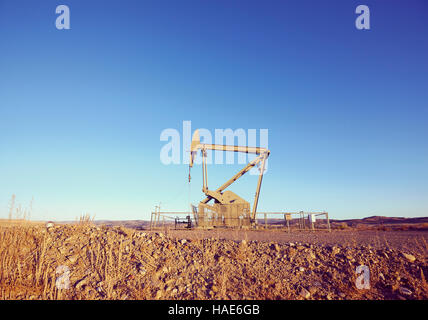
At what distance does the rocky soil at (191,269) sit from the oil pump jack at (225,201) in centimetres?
1404

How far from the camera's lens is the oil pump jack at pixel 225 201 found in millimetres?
20578

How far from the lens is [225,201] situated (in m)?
21.5

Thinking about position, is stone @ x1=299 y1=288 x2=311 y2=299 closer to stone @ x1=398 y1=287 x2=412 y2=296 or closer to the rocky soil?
the rocky soil

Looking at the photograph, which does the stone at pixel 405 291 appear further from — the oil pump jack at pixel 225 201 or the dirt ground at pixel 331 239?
the oil pump jack at pixel 225 201

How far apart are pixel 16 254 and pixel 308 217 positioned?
18032 millimetres

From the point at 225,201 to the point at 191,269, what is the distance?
1661 centimetres

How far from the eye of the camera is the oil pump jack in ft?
67.5

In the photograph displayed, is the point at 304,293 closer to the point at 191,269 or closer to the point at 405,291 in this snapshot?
the point at 405,291

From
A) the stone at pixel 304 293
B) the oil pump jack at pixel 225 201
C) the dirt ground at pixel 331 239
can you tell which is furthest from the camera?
the oil pump jack at pixel 225 201

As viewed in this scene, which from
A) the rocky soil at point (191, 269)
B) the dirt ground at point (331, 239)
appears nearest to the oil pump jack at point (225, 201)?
the dirt ground at point (331, 239)

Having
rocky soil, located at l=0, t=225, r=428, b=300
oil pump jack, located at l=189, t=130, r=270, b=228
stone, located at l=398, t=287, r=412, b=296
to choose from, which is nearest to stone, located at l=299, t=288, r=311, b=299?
rocky soil, located at l=0, t=225, r=428, b=300

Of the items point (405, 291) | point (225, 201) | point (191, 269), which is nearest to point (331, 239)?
point (405, 291)

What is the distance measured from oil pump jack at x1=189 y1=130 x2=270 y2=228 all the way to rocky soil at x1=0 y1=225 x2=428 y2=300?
14.0m
